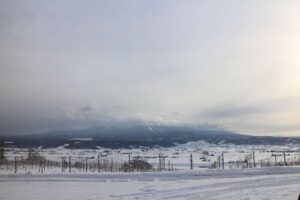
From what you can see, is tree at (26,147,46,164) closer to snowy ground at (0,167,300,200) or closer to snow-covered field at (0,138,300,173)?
snow-covered field at (0,138,300,173)

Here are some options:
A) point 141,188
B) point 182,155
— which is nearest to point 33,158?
point 141,188

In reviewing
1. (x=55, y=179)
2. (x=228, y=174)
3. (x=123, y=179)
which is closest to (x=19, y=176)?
(x=55, y=179)

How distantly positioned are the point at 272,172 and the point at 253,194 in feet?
43.9

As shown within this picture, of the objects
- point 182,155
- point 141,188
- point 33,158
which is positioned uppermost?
point 33,158

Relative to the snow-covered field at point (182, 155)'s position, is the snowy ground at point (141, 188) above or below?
below

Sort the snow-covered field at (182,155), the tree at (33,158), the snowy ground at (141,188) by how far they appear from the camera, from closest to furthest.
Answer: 1. the snowy ground at (141,188)
2. the tree at (33,158)
3. the snow-covered field at (182,155)

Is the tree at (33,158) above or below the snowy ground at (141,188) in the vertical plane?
above

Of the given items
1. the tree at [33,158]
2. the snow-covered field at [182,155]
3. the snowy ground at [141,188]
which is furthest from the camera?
the snow-covered field at [182,155]

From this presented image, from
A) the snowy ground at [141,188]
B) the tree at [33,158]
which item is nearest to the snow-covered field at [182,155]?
the tree at [33,158]

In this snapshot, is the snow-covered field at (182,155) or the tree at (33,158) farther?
the snow-covered field at (182,155)

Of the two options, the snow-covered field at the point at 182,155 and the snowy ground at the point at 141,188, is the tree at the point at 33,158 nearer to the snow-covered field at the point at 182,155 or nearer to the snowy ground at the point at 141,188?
the snow-covered field at the point at 182,155

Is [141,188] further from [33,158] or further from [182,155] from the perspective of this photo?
[182,155]

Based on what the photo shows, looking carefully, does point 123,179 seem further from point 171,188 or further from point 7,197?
point 7,197

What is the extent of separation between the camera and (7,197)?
58.5 ft
